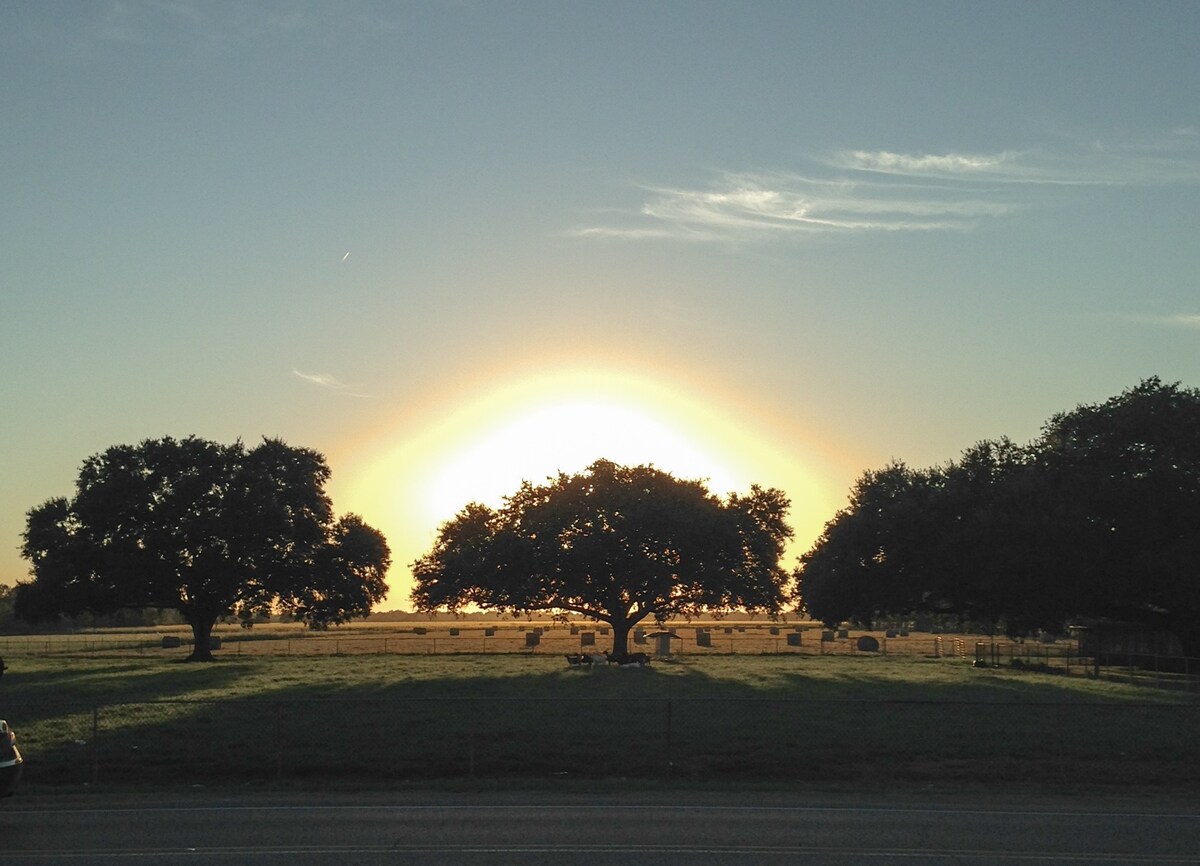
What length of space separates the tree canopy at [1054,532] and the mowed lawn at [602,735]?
38.7 feet

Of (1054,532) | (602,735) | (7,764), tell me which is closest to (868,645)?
(1054,532)

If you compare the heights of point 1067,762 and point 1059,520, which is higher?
point 1059,520

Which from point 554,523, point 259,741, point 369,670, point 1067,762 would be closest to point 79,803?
point 259,741

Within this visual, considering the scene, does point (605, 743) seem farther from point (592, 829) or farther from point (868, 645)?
point (868, 645)

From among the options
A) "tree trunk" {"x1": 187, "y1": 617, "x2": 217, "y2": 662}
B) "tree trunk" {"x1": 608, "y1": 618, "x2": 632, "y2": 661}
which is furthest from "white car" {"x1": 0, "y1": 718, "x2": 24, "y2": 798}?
"tree trunk" {"x1": 187, "y1": 617, "x2": 217, "y2": 662}

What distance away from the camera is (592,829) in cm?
1700

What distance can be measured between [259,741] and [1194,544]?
44318 mm

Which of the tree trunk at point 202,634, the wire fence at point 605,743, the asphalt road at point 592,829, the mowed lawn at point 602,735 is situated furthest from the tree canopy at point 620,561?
the asphalt road at point 592,829

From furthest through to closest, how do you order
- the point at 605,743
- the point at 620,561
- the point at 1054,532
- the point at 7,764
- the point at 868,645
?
the point at 868,645 < the point at 620,561 < the point at 1054,532 < the point at 605,743 < the point at 7,764

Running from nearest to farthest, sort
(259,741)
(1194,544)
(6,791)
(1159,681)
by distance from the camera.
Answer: (6,791)
(259,741)
(1159,681)
(1194,544)

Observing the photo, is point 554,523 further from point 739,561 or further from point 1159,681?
point 1159,681

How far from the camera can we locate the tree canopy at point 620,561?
73312 millimetres

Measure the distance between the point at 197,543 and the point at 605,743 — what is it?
2124 inches

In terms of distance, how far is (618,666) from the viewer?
65.5 metres
